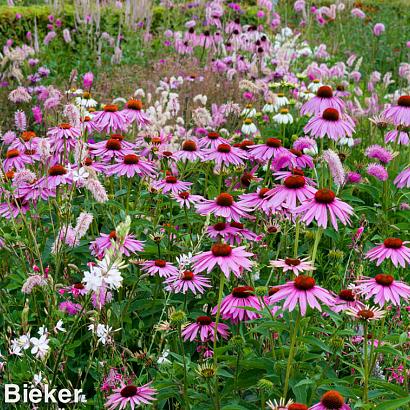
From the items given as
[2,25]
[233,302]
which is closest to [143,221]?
[233,302]

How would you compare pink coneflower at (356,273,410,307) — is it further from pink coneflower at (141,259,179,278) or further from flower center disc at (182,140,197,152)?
flower center disc at (182,140,197,152)

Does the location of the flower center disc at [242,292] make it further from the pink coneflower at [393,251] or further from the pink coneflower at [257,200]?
the pink coneflower at [393,251]

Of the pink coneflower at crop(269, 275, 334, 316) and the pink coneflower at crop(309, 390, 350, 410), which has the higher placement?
the pink coneflower at crop(269, 275, 334, 316)

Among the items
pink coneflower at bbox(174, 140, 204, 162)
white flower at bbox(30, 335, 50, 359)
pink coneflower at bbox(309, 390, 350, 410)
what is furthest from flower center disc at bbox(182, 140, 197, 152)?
pink coneflower at bbox(309, 390, 350, 410)

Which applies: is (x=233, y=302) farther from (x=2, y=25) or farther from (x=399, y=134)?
(x=2, y=25)

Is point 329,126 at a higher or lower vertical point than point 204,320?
higher

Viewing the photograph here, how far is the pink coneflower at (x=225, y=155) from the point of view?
301cm

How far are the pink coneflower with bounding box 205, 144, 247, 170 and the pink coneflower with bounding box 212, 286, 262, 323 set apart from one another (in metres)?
0.83

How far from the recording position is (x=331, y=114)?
2.71 meters

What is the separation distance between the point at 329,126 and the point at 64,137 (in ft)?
3.70

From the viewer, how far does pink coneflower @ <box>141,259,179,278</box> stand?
258cm

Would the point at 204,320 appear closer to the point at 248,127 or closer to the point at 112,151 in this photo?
the point at 112,151

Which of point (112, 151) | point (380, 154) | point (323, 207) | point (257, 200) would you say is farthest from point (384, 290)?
point (380, 154)

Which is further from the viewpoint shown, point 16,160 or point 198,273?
point 16,160
